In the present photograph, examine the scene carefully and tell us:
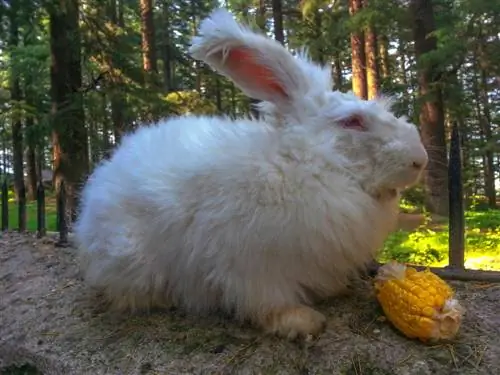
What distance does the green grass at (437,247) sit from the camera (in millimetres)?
5773

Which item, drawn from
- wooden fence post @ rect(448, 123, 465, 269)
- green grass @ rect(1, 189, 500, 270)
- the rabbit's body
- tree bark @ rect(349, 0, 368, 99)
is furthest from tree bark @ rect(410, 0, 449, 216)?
the rabbit's body

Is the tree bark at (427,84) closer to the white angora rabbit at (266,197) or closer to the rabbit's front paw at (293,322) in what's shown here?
the white angora rabbit at (266,197)

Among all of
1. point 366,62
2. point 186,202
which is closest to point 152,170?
point 186,202

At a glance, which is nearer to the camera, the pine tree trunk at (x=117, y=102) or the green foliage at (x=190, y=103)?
the pine tree trunk at (x=117, y=102)

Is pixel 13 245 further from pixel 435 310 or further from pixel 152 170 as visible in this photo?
pixel 435 310

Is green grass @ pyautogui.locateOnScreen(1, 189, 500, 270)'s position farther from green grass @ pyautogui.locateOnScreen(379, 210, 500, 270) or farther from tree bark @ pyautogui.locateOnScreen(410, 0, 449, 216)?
tree bark @ pyautogui.locateOnScreen(410, 0, 449, 216)

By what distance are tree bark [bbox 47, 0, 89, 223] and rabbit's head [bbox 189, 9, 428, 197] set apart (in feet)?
17.3

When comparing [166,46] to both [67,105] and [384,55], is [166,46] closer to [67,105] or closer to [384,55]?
[384,55]

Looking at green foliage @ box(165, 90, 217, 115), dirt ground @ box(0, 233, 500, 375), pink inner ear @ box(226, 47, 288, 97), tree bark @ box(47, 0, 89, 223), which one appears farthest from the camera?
green foliage @ box(165, 90, 217, 115)

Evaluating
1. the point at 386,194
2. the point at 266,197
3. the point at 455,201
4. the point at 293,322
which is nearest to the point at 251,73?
the point at 266,197

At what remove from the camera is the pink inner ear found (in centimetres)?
231

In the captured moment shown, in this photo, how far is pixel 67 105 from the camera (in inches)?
287

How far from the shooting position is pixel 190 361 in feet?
7.31

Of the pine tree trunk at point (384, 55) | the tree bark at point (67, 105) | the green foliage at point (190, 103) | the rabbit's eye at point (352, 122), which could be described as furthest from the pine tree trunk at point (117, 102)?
the pine tree trunk at point (384, 55)
